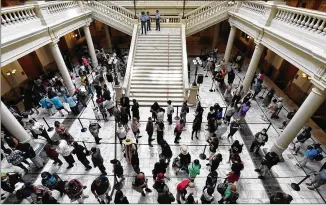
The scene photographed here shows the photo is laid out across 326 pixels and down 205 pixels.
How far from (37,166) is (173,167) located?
561 cm

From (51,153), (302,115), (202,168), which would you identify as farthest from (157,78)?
(302,115)

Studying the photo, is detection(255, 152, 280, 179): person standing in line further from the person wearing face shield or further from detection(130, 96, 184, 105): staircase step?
detection(130, 96, 184, 105): staircase step

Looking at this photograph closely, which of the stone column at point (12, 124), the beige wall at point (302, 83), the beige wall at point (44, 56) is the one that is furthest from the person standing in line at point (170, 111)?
the beige wall at point (44, 56)

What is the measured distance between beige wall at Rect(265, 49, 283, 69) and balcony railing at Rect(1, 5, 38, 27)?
15.5m

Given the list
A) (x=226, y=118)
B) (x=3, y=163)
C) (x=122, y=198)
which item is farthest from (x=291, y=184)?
(x=3, y=163)

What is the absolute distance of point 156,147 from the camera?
8.73m

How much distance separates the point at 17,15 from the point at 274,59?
1630 cm

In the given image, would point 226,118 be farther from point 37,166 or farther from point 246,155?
point 37,166

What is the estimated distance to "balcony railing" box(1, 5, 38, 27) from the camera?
7.68 meters

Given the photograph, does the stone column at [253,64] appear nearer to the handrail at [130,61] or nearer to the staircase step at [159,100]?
the staircase step at [159,100]

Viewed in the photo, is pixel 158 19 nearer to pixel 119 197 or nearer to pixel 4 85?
pixel 4 85

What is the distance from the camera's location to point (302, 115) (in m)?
6.91

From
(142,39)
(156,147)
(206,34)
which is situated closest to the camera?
(156,147)

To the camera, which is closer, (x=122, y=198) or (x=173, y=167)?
(x=122, y=198)
